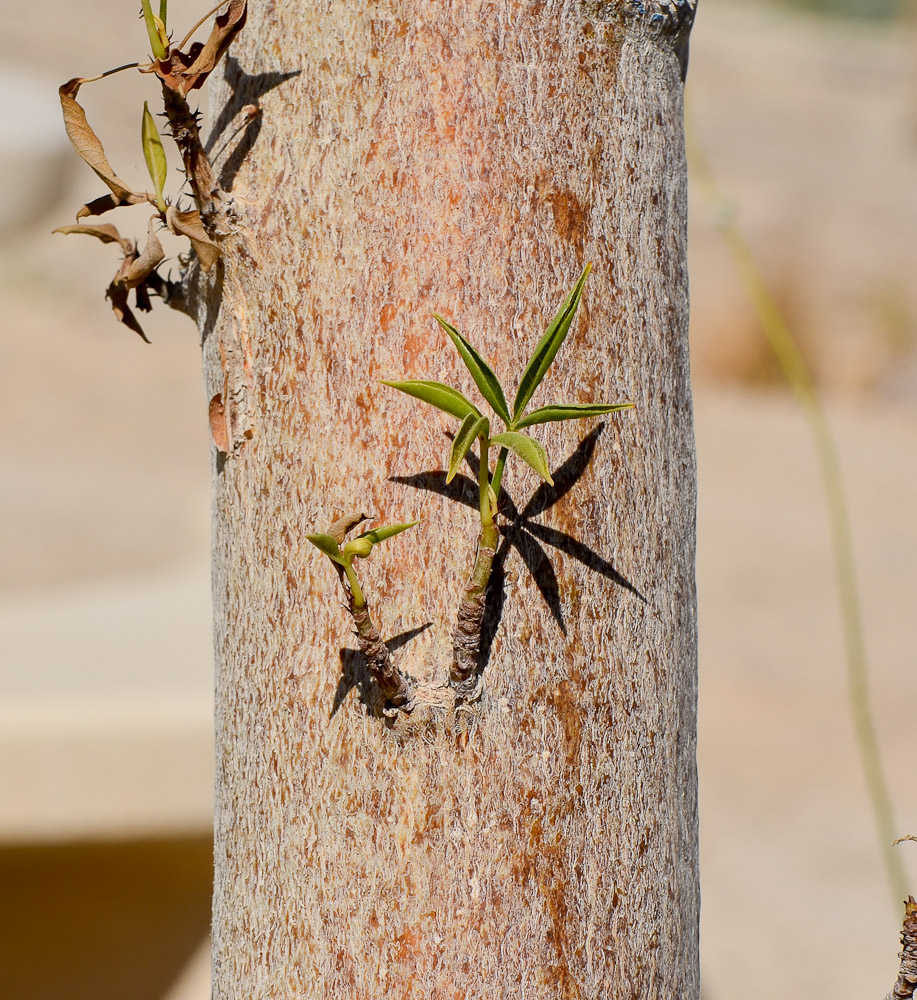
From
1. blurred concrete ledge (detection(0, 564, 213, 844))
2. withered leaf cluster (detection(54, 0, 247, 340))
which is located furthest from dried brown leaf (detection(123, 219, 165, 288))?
blurred concrete ledge (detection(0, 564, 213, 844))

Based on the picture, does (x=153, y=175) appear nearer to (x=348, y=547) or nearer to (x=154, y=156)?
(x=154, y=156)

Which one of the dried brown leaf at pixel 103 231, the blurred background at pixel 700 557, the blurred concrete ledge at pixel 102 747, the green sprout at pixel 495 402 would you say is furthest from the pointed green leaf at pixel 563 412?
the blurred concrete ledge at pixel 102 747

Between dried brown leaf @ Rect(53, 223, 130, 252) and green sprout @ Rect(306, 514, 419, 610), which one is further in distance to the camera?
dried brown leaf @ Rect(53, 223, 130, 252)

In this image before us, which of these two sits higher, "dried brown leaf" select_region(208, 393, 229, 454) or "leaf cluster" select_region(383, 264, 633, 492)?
"dried brown leaf" select_region(208, 393, 229, 454)

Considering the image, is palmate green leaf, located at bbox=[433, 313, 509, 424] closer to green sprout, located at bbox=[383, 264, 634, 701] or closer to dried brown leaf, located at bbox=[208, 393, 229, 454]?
green sprout, located at bbox=[383, 264, 634, 701]

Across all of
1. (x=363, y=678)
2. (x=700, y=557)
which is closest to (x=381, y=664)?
(x=363, y=678)

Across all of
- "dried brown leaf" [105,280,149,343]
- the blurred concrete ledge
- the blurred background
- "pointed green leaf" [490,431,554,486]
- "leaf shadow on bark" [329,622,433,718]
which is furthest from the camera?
the blurred background
